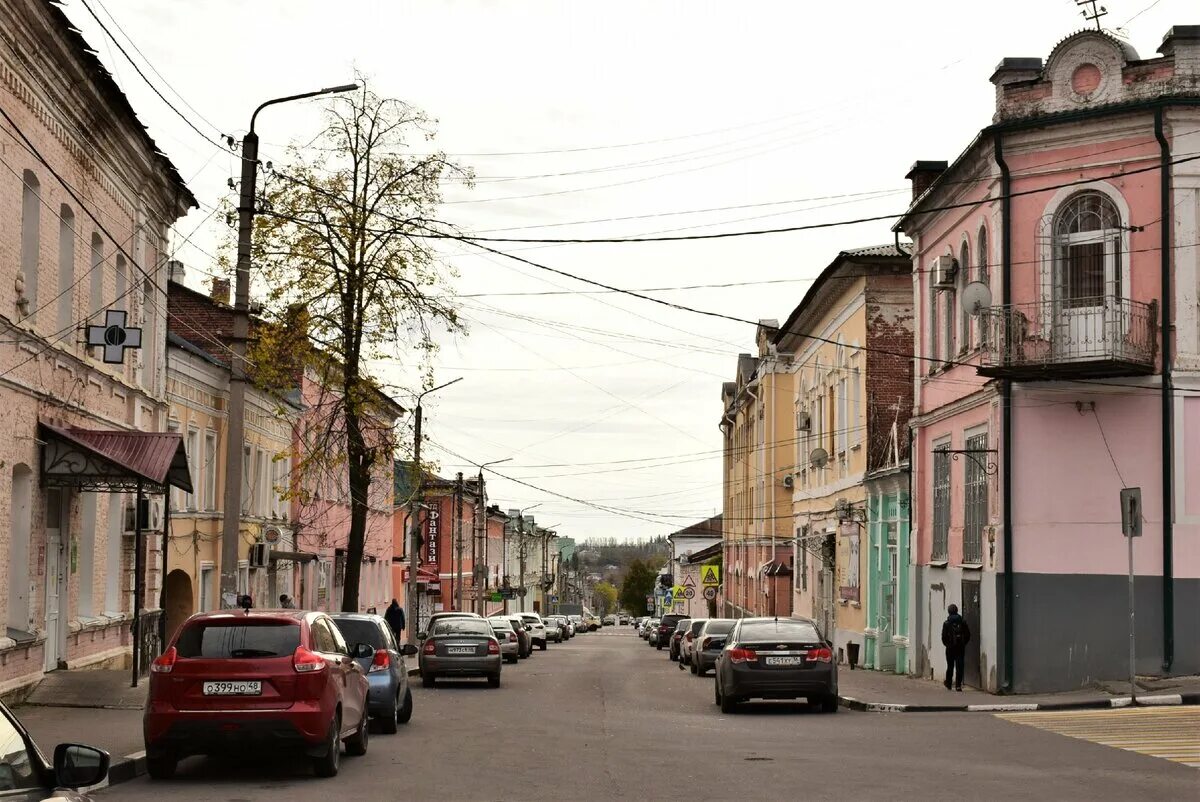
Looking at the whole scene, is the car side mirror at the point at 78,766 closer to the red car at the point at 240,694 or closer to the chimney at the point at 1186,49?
the red car at the point at 240,694

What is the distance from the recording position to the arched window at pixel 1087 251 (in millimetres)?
26406

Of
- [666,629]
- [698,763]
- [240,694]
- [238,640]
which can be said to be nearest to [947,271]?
[698,763]

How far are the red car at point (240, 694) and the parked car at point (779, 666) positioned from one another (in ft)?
32.8

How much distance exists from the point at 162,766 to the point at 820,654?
38.7 ft

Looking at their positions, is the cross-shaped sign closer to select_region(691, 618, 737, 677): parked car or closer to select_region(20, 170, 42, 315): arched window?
select_region(20, 170, 42, 315): arched window

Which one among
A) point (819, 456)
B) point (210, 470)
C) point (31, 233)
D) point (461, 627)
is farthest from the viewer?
point (819, 456)

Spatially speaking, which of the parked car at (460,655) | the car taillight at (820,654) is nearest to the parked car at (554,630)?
the parked car at (460,655)

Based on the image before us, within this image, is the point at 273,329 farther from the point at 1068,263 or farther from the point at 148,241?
the point at 1068,263

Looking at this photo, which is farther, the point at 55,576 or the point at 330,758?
the point at 55,576

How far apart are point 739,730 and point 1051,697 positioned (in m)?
7.24

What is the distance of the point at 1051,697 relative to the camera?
84.3 ft

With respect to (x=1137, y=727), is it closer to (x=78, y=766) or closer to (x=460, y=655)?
(x=460, y=655)

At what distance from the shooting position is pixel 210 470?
124 ft

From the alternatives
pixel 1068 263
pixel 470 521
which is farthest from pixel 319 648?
pixel 470 521
